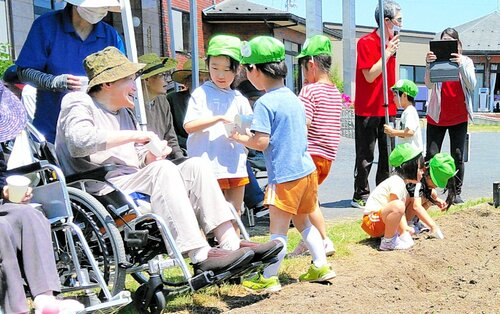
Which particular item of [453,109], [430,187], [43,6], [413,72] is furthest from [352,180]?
[413,72]

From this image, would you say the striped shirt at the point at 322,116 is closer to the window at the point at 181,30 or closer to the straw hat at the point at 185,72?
the straw hat at the point at 185,72

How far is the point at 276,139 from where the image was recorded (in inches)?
186

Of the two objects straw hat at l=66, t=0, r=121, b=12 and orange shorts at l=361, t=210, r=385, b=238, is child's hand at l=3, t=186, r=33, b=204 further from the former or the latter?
orange shorts at l=361, t=210, r=385, b=238

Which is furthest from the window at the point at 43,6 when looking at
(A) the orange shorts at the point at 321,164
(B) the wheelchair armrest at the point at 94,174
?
(B) the wheelchair armrest at the point at 94,174

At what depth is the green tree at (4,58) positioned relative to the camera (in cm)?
1084

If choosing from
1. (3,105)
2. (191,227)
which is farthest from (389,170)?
(3,105)

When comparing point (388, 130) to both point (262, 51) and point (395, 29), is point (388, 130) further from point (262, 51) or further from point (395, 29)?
point (262, 51)

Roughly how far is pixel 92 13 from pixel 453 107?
194 inches

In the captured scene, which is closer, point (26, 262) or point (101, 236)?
point (26, 262)

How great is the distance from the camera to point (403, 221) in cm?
612

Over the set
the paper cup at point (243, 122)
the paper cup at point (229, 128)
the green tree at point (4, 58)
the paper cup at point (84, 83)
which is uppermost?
the green tree at point (4, 58)

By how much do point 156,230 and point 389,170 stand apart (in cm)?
450

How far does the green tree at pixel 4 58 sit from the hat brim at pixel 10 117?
7094 millimetres

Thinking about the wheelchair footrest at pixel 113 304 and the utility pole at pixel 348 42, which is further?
the utility pole at pixel 348 42
